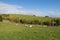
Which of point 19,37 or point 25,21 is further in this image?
point 25,21

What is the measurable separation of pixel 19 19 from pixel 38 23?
6.06 m

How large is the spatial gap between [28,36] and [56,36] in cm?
513

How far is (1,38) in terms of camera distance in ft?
81.3

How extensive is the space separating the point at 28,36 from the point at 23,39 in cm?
201

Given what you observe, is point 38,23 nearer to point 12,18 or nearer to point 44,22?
point 44,22

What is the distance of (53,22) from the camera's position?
4016cm

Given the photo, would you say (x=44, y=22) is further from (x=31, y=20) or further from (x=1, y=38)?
(x=1, y=38)

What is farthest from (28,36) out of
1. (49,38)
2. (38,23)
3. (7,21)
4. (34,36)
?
(7,21)

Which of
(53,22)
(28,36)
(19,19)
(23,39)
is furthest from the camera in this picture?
(19,19)

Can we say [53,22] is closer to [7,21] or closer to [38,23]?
[38,23]

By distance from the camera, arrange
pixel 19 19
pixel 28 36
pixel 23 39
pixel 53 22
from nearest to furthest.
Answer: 1. pixel 23 39
2. pixel 28 36
3. pixel 53 22
4. pixel 19 19

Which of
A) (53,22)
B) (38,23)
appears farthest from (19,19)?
(53,22)

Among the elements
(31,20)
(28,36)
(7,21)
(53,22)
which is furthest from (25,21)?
(28,36)

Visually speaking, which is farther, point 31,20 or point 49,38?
point 31,20
